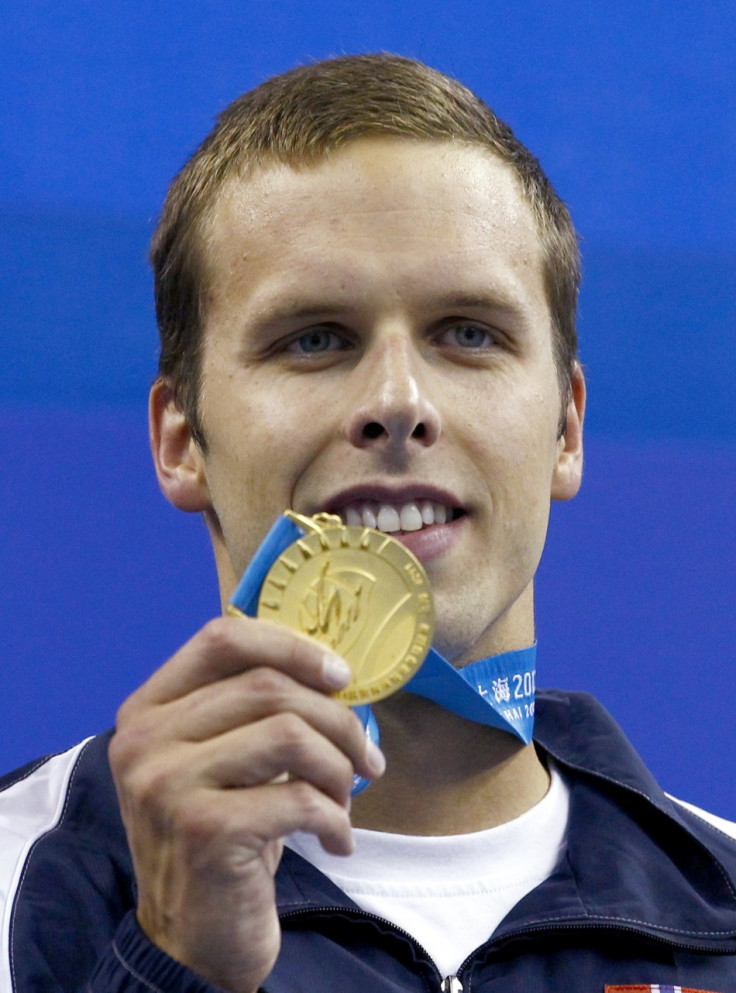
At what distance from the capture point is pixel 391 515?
225cm

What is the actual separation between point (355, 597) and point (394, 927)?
0.70 m

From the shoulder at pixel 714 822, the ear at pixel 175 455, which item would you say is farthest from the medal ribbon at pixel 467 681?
the ear at pixel 175 455

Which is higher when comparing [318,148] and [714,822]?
[318,148]

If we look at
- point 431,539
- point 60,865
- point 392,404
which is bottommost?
point 60,865

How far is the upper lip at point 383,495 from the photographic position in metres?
2.25

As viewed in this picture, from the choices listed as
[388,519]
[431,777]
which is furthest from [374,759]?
[431,777]

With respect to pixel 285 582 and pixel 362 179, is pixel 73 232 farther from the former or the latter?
pixel 285 582

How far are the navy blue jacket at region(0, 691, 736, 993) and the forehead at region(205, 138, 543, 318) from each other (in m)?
0.86

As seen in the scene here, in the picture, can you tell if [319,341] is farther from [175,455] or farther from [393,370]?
[175,455]

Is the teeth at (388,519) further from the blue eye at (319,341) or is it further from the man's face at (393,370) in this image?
the blue eye at (319,341)

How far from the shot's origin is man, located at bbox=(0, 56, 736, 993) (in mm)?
2250

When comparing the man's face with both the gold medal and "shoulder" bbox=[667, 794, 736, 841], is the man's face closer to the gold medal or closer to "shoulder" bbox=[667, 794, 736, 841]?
the gold medal

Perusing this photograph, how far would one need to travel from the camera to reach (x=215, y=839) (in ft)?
5.37

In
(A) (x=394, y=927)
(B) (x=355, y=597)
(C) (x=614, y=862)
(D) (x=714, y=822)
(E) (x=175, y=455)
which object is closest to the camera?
(B) (x=355, y=597)
